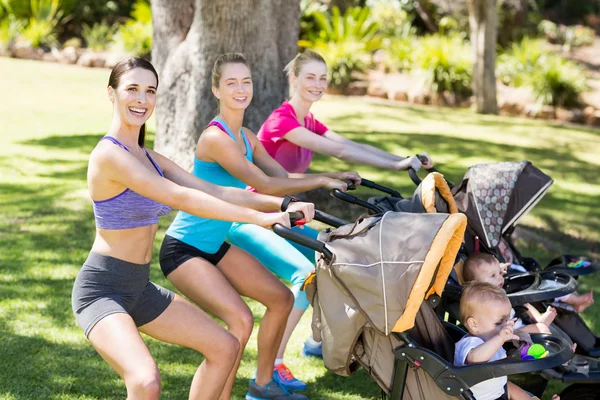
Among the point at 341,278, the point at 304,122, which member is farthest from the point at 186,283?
the point at 304,122

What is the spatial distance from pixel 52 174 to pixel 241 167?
20.1 ft

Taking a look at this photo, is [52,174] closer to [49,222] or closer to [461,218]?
[49,222]

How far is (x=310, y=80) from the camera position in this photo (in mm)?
5148

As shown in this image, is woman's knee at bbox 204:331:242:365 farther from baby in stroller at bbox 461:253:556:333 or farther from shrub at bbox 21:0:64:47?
shrub at bbox 21:0:64:47

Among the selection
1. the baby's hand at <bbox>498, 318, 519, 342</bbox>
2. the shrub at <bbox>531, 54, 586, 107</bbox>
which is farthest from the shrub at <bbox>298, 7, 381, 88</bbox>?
the baby's hand at <bbox>498, 318, 519, 342</bbox>

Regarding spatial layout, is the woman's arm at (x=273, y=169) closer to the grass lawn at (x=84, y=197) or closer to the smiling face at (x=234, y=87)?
the smiling face at (x=234, y=87)

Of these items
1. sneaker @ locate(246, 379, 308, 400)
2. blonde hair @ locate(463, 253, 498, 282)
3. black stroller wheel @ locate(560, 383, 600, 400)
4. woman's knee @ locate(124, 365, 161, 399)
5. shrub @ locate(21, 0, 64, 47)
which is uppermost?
shrub @ locate(21, 0, 64, 47)

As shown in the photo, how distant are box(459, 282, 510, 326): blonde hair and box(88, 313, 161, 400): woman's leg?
Answer: 4.68ft

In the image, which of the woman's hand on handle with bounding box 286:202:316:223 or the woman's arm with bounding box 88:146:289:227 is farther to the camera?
the woman's hand on handle with bounding box 286:202:316:223

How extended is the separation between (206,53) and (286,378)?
13.6ft

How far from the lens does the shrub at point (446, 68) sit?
16.3 metres

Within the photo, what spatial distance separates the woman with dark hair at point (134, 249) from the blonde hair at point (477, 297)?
85 centimetres

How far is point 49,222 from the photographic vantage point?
7953 millimetres

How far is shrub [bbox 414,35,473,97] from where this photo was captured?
1634 centimetres
